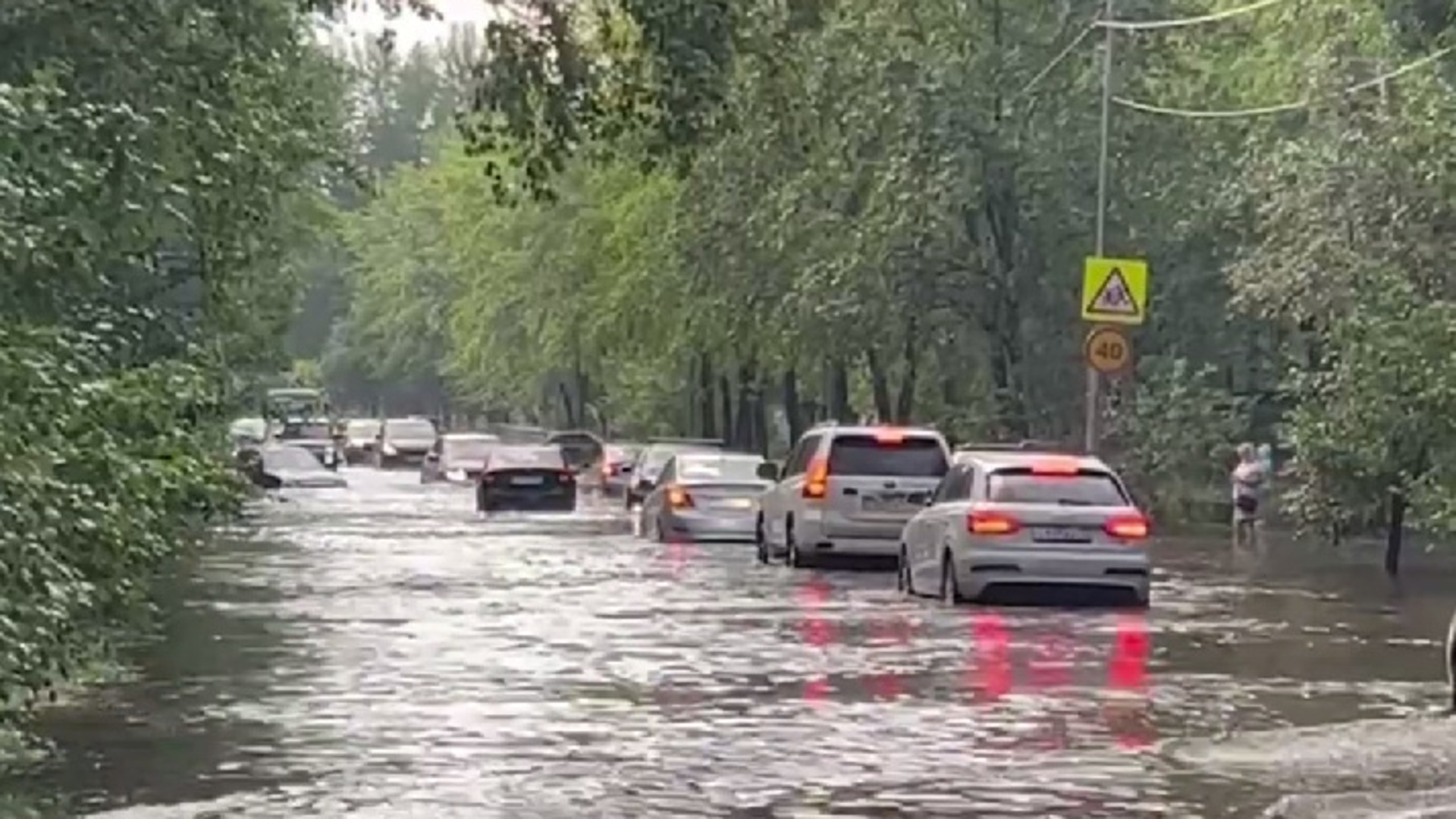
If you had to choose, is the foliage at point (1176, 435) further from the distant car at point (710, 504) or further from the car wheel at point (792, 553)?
the car wheel at point (792, 553)

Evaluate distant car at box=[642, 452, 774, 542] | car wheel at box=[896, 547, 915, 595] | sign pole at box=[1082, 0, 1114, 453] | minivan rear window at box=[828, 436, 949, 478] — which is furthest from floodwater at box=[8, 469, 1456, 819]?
sign pole at box=[1082, 0, 1114, 453]

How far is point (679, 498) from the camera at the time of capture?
39.8 metres

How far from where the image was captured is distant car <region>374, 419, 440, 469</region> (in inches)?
3745

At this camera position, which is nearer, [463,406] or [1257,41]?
[1257,41]

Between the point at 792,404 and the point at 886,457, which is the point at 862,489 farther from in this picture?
the point at 792,404

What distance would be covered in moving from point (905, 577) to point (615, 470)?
133 feet

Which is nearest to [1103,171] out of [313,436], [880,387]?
[880,387]

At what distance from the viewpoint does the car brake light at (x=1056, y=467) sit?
86.0ft

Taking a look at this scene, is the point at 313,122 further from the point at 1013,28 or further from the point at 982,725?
the point at 1013,28

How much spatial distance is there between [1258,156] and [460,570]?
744 inches

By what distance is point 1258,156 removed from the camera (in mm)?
46406

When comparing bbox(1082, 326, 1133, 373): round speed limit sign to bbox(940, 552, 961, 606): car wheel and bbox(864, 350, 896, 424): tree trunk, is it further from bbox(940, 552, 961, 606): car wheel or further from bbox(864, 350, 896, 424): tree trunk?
bbox(864, 350, 896, 424): tree trunk

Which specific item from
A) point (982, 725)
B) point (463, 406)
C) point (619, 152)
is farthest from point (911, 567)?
point (463, 406)

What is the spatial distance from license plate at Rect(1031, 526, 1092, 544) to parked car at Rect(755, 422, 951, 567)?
5.84 m
